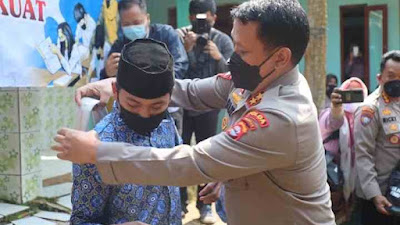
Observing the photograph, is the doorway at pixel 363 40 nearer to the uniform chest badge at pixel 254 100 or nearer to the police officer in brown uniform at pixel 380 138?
the police officer in brown uniform at pixel 380 138

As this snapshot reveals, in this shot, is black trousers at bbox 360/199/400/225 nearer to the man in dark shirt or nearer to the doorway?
the man in dark shirt

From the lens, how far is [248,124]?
1571 millimetres

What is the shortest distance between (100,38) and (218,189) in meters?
2.60

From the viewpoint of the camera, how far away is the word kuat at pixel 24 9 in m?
3.18

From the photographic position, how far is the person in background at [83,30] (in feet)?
12.9

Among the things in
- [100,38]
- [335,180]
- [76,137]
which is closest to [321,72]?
[335,180]

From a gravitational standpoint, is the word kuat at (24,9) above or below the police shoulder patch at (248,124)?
above

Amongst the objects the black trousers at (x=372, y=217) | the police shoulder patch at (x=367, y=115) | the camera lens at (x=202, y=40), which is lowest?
the black trousers at (x=372, y=217)

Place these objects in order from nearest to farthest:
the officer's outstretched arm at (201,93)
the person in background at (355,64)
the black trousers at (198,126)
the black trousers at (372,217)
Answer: the officer's outstretched arm at (201,93)
the black trousers at (372,217)
the black trousers at (198,126)
the person in background at (355,64)

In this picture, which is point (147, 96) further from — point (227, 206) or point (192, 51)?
point (192, 51)

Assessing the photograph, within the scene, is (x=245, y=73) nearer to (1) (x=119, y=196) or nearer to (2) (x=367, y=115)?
(1) (x=119, y=196)

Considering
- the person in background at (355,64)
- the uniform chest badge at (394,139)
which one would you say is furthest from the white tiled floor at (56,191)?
the person in background at (355,64)

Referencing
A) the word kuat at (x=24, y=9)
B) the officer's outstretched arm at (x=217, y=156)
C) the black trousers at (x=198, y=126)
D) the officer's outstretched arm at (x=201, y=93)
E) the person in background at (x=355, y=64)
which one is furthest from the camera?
the person in background at (x=355, y=64)

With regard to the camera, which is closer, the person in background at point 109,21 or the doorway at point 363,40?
the person in background at point 109,21
